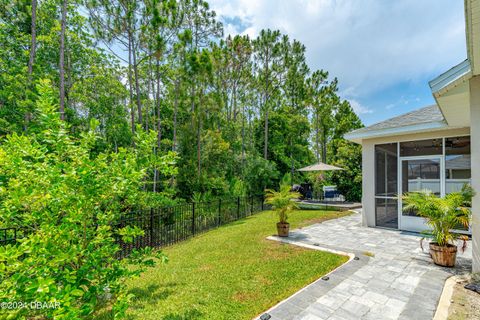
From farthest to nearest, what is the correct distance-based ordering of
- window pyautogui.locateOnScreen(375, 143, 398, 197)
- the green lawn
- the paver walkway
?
A: window pyautogui.locateOnScreen(375, 143, 398, 197), the green lawn, the paver walkway

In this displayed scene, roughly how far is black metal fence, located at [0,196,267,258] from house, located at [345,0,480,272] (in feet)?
18.3

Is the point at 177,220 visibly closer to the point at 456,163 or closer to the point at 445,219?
the point at 445,219

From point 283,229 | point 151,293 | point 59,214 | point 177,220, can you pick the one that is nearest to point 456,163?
point 283,229

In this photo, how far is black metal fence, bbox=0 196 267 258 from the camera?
5.94 meters

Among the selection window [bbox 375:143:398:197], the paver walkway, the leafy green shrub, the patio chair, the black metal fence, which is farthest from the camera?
the patio chair

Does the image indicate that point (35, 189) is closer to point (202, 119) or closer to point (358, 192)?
point (202, 119)

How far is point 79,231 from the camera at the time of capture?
2330 mm

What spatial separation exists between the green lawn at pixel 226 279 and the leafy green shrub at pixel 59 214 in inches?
45.4

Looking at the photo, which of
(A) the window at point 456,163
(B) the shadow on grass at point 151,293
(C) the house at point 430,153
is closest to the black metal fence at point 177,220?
(B) the shadow on grass at point 151,293

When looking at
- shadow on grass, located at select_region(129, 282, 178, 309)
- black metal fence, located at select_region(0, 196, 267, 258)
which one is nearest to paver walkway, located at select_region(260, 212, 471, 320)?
shadow on grass, located at select_region(129, 282, 178, 309)

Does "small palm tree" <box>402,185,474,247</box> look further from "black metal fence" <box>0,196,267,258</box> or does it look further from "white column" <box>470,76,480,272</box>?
"black metal fence" <box>0,196,267,258</box>

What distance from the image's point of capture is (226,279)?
12.9 feet

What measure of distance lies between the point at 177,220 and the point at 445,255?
6997mm

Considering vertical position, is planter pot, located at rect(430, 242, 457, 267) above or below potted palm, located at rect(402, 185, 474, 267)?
below
